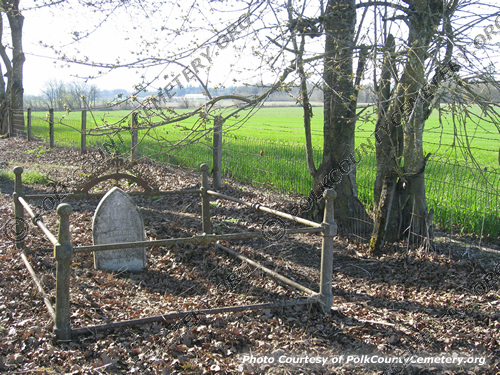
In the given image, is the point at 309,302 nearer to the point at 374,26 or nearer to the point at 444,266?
the point at 444,266

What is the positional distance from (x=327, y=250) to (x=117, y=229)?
268 centimetres

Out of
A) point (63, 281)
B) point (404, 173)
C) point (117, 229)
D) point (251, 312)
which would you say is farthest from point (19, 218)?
point (404, 173)

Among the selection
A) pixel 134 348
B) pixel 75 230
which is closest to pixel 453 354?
pixel 134 348

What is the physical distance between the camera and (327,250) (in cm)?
418

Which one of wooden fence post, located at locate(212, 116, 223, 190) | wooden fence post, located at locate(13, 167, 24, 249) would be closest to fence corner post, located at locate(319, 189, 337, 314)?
wooden fence post, located at locate(13, 167, 24, 249)

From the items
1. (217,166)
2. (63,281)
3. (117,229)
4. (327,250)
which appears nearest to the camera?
(63,281)

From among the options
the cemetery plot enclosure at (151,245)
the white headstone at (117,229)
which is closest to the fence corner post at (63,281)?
the cemetery plot enclosure at (151,245)

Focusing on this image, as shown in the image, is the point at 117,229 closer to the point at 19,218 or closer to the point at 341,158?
the point at 19,218

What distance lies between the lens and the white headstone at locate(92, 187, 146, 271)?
5328 mm

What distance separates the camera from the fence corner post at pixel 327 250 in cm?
411

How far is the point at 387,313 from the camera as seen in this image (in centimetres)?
447

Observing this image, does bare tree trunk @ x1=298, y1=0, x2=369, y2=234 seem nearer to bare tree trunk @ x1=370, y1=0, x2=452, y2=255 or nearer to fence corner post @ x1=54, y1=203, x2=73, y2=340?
bare tree trunk @ x1=370, y1=0, x2=452, y2=255

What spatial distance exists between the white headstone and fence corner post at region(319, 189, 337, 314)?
241cm

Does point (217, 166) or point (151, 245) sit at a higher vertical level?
point (217, 166)
